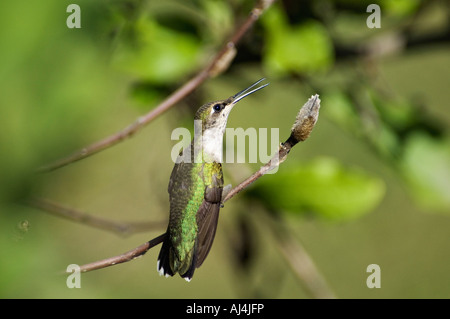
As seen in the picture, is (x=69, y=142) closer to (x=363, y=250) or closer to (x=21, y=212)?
(x=21, y=212)

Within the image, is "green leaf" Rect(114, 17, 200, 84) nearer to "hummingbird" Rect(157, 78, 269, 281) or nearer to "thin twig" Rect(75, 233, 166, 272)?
"hummingbird" Rect(157, 78, 269, 281)

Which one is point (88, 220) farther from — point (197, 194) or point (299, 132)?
point (299, 132)

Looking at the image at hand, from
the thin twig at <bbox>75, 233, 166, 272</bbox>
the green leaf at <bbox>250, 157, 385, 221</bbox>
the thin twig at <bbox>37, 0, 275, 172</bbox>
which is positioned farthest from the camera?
the green leaf at <bbox>250, 157, 385, 221</bbox>

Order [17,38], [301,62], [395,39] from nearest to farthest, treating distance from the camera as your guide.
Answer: [17,38] → [301,62] → [395,39]

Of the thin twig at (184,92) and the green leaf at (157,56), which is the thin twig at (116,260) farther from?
the green leaf at (157,56)

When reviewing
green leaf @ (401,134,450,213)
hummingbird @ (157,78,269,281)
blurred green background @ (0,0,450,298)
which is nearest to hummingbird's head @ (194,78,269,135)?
hummingbird @ (157,78,269,281)

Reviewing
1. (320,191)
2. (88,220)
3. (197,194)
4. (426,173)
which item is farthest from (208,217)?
(426,173)

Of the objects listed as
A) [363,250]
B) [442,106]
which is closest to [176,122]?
[363,250]

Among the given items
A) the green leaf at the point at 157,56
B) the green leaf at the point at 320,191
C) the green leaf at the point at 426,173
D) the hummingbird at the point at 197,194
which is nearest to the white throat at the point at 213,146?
the hummingbird at the point at 197,194
